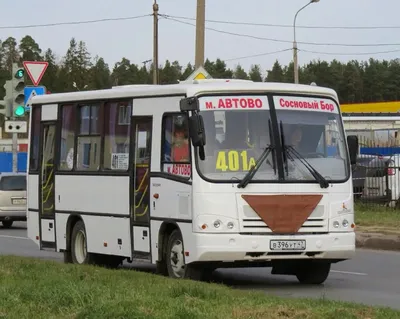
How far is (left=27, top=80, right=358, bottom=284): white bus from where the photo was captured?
546 inches

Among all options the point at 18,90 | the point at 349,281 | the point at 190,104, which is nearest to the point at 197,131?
the point at 190,104

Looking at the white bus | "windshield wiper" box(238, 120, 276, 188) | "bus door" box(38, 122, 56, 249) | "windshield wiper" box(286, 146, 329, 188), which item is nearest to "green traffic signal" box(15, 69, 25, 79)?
"bus door" box(38, 122, 56, 249)

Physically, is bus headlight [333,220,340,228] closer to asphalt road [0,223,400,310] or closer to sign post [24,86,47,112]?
asphalt road [0,223,400,310]

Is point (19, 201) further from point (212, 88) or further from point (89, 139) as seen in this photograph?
point (212, 88)

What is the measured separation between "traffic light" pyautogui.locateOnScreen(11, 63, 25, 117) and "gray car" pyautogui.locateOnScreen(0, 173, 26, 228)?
262 cm

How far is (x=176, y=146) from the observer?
14453mm

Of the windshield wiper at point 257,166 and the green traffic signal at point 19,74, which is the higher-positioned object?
the green traffic signal at point 19,74

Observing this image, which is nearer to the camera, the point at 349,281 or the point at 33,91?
the point at 349,281

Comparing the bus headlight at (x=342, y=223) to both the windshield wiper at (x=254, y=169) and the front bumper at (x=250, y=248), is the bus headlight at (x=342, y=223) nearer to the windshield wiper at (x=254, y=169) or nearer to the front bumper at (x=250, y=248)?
the front bumper at (x=250, y=248)

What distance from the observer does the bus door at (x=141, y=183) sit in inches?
594

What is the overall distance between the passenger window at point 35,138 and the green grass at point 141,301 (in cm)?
515

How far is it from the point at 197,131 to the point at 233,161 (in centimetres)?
64

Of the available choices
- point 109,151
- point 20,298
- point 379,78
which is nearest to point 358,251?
point 109,151

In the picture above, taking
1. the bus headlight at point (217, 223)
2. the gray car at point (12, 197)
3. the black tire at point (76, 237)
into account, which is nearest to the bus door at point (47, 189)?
the black tire at point (76, 237)
